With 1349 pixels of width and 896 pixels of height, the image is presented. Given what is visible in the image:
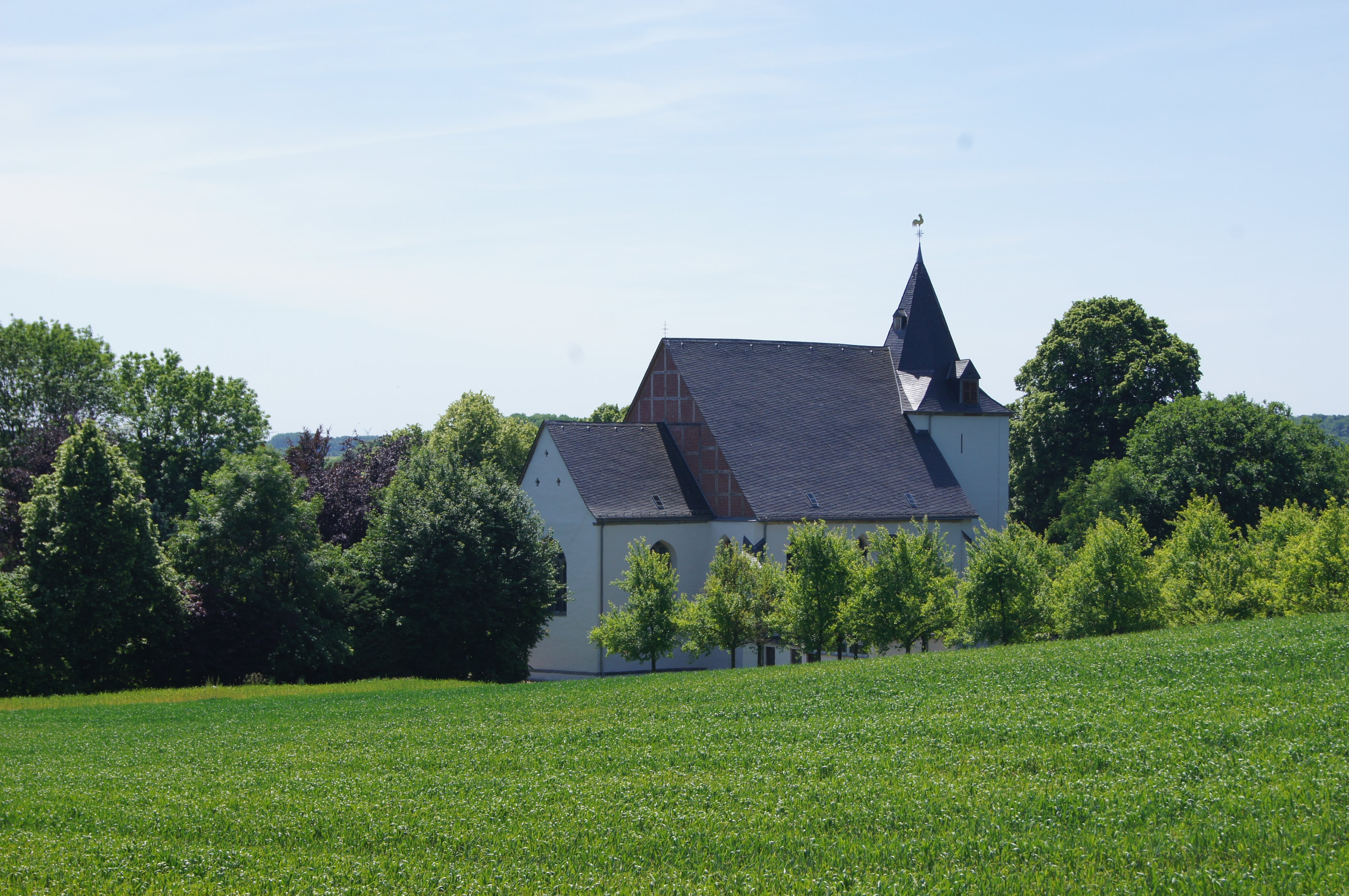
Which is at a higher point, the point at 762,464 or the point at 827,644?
the point at 762,464

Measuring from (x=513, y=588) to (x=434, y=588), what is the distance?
8.80 ft

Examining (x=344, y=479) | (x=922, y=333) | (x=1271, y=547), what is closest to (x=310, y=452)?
(x=344, y=479)

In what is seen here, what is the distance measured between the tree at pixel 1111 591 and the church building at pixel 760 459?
7983mm

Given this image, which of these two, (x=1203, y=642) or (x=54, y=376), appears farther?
(x=54, y=376)

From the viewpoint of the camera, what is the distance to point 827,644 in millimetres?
34469

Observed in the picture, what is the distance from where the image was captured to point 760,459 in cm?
4512

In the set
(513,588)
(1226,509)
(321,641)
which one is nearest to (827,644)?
(513,588)

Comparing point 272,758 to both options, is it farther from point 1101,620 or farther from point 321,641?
point 1101,620

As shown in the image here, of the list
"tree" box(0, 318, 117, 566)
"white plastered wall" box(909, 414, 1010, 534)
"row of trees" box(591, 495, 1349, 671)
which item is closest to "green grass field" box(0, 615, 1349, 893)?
"row of trees" box(591, 495, 1349, 671)

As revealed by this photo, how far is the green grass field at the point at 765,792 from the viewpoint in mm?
10453

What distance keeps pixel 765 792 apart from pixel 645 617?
923 inches

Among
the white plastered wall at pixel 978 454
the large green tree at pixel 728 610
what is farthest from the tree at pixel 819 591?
the white plastered wall at pixel 978 454

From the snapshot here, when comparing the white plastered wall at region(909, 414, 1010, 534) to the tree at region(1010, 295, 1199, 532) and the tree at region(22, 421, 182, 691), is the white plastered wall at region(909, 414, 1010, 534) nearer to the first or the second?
the tree at region(1010, 295, 1199, 532)

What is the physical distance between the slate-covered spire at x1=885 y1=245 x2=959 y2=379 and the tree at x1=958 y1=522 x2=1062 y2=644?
18.0 meters
